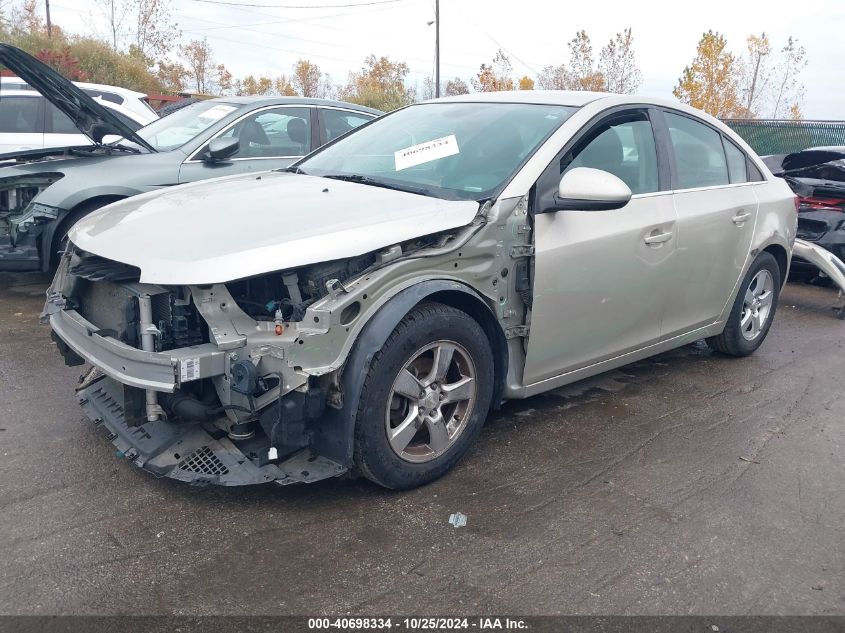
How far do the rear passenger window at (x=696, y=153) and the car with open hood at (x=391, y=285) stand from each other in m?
0.02

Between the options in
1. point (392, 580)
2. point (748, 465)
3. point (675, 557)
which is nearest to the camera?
point (392, 580)

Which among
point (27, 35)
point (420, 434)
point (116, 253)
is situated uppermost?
point (27, 35)

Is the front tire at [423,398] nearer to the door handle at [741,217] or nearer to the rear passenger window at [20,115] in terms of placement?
the door handle at [741,217]

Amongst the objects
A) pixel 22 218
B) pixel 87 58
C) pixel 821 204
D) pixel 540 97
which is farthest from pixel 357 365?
pixel 87 58

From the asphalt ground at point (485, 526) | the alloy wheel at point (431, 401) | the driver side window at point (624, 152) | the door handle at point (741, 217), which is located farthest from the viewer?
the door handle at point (741, 217)

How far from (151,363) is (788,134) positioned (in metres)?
19.4

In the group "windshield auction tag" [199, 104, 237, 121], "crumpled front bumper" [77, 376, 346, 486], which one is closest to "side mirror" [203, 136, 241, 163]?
"windshield auction tag" [199, 104, 237, 121]

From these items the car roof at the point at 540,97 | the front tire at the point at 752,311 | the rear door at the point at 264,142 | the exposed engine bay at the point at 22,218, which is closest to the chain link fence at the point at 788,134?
the front tire at the point at 752,311

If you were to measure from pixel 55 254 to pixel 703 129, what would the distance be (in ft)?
16.4

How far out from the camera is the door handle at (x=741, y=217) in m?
4.84

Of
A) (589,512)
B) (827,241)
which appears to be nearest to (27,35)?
(827,241)

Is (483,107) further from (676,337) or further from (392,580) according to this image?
(392,580)

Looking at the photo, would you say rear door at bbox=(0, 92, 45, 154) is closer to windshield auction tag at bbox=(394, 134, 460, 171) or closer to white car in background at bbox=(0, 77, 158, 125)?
white car in background at bbox=(0, 77, 158, 125)

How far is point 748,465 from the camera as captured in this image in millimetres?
3828
